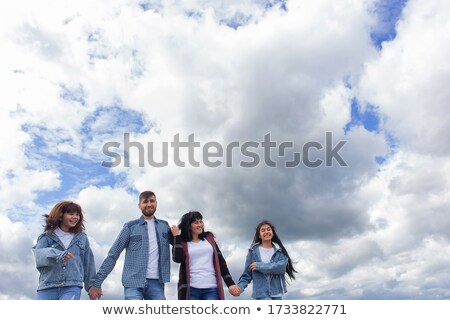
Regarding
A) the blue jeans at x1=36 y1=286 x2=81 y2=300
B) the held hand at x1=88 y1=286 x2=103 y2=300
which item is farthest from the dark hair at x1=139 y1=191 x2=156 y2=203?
the blue jeans at x1=36 y1=286 x2=81 y2=300

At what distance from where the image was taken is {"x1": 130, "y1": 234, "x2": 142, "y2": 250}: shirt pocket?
582 inches

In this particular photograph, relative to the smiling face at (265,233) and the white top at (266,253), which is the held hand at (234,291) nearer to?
the white top at (266,253)

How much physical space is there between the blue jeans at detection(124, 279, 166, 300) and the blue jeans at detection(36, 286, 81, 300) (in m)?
1.20

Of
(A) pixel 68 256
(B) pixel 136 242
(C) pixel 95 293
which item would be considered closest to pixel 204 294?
(B) pixel 136 242

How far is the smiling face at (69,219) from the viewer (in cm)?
1427

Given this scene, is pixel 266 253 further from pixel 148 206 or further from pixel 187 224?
pixel 148 206

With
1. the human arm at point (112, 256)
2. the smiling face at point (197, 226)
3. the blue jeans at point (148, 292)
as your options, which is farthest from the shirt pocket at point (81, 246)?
the smiling face at point (197, 226)

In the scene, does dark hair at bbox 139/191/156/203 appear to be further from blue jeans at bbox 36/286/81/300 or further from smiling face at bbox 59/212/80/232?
blue jeans at bbox 36/286/81/300

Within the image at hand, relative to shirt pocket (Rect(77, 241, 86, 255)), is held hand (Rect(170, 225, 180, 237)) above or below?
above

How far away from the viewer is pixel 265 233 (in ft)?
52.4
